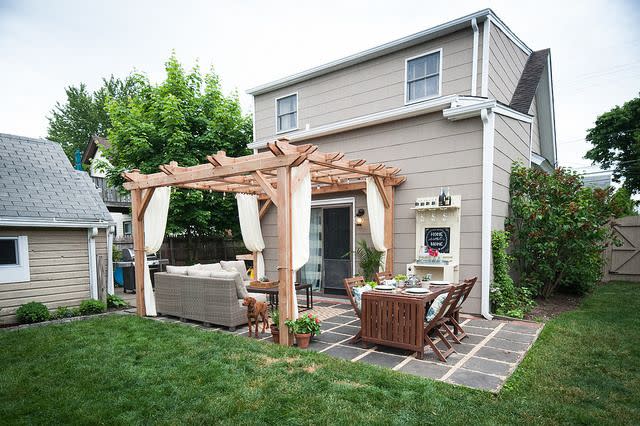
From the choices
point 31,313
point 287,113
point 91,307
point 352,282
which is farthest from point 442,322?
point 287,113

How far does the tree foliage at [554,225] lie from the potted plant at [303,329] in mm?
4338

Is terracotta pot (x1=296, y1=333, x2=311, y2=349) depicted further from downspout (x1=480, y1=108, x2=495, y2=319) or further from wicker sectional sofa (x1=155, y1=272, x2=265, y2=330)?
downspout (x1=480, y1=108, x2=495, y2=319)

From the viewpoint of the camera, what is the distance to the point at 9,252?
245 inches

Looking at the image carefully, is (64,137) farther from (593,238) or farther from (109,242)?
(593,238)

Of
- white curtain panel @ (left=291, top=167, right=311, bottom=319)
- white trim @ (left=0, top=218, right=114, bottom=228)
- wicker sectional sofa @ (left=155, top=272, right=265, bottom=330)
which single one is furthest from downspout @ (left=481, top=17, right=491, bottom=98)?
white trim @ (left=0, top=218, right=114, bottom=228)

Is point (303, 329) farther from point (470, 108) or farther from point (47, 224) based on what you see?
point (47, 224)

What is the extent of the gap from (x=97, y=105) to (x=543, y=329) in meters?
28.1

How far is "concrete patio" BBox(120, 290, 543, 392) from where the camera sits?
350 centimetres

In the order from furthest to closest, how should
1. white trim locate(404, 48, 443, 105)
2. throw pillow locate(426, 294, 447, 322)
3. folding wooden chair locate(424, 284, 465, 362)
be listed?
white trim locate(404, 48, 443, 105), throw pillow locate(426, 294, 447, 322), folding wooden chair locate(424, 284, 465, 362)

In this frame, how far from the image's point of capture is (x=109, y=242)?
7.67m

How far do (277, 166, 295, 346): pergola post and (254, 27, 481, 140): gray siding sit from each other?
162 inches

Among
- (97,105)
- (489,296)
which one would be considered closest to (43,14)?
(489,296)

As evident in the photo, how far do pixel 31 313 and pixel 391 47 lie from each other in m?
8.53

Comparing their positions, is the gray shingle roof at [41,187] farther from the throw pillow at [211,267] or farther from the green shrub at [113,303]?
the throw pillow at [211,267]
